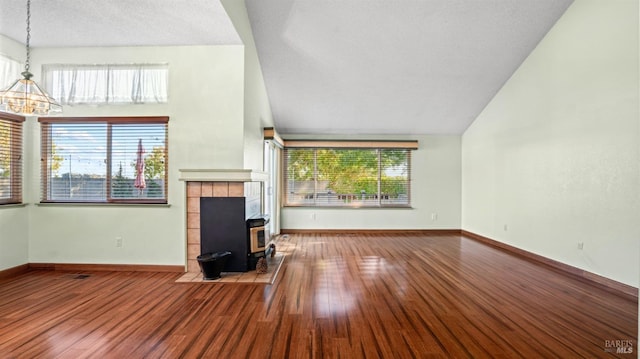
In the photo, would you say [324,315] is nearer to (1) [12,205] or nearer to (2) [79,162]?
(2) [79,162]

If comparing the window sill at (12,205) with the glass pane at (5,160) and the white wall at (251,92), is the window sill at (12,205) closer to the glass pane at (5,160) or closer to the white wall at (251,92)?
the glass pane at (5,160)

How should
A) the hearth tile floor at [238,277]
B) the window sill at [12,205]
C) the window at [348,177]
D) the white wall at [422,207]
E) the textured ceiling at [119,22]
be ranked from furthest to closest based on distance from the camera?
1. the window at [348,177]
2. the white wall at [422,207]
3. the window sill at [12,205]
4. the hearth tile floor at [238,277]
5. the textured ceiling at [119,22]

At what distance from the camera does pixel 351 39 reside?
14.2 feet

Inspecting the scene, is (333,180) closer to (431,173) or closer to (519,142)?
(431,173)

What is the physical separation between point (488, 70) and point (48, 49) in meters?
6.61

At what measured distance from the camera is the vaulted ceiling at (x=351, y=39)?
3238 millimetres

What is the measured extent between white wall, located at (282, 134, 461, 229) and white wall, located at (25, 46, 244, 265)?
3.12 metres

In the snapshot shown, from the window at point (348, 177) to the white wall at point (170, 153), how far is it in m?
3.14

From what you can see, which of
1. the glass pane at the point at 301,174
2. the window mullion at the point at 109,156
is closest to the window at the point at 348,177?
the glass pane at the point at 301,174

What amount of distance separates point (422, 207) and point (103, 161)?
623 centimetres

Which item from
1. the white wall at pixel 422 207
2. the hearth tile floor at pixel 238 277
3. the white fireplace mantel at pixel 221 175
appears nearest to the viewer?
the hearth tile floor at pixel 238 277

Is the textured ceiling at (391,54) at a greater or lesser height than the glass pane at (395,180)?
greater

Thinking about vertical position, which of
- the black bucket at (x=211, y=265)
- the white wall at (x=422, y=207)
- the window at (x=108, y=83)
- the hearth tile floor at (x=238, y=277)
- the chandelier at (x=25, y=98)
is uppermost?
the window at (x=108, y=83)

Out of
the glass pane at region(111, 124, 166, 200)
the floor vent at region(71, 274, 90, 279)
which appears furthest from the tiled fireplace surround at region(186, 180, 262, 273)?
the floor vent at region(71, 274, 90, 279)
